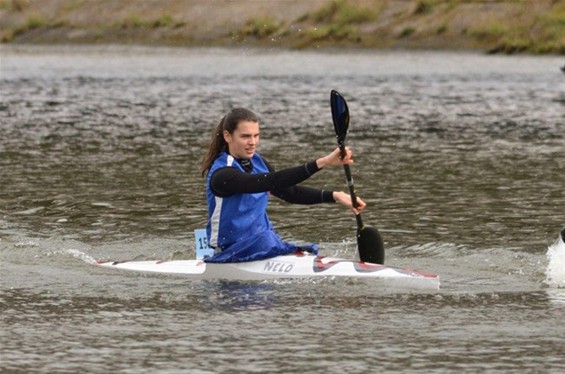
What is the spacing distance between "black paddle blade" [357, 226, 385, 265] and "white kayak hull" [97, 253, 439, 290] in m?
0.21

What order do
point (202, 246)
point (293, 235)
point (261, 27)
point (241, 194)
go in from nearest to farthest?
point (241, 194) < point (202, 246) < point (293, 235) < point (261, 27)

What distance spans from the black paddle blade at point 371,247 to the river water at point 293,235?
0.51m

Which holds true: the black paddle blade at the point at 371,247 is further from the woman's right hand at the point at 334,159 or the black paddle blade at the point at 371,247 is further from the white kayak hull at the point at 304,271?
the woman's right hand at the point at 334,159

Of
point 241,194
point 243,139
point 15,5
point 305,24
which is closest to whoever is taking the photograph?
point 243,139

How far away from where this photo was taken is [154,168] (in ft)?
77.7

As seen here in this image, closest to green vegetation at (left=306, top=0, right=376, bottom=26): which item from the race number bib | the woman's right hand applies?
the race number bib

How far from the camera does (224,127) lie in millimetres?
12859

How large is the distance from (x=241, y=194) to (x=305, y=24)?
190 ft

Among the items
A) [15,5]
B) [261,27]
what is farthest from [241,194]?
[15,5]

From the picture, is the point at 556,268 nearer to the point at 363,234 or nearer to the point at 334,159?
the point at 363,234

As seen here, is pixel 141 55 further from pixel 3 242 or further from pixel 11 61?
pixel 3 242

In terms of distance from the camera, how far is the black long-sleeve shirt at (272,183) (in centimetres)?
1243

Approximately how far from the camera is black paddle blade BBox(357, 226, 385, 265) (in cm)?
1307

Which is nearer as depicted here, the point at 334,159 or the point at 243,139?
the point at 334,159
